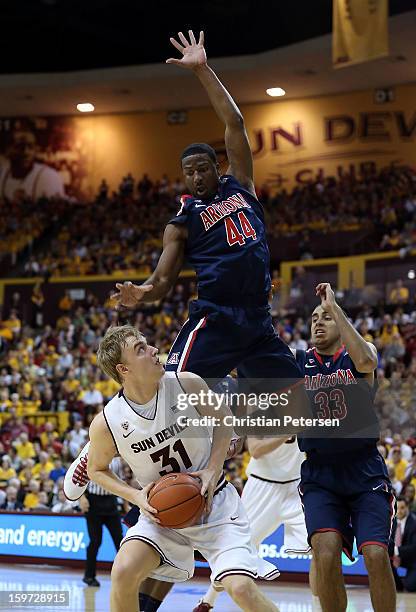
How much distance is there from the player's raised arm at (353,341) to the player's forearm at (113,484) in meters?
1.65

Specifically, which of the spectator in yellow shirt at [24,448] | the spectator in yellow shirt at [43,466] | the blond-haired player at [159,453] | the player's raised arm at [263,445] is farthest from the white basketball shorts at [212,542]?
the spectator in yellow shirt at [24,448]

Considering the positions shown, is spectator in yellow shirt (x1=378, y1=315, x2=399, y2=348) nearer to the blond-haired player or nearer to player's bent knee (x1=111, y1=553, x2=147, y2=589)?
the blond-haired player

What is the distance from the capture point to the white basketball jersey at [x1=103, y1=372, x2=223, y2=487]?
549cm

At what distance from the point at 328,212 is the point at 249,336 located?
22.0m

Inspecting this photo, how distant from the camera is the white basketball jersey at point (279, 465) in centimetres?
999

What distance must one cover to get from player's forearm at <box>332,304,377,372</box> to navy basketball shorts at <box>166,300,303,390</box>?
427 mm

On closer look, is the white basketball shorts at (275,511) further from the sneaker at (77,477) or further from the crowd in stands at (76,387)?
the sneaker at (77,477)

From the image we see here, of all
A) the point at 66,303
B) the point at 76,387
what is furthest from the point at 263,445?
the point at 66,303

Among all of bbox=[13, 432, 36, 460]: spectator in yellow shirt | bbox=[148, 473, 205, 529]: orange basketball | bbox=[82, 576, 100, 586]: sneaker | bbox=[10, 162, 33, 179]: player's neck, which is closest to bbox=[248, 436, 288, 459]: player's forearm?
bbox=[82, 576, 100, 586]: sneaker

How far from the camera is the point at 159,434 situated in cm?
550

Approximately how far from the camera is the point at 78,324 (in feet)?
81.7

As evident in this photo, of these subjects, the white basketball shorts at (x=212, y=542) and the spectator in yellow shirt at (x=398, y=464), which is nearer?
the white basketball shorts at (x=212, y=542)

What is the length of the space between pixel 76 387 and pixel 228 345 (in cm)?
1549

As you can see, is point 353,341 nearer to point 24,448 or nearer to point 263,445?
point 263,445
